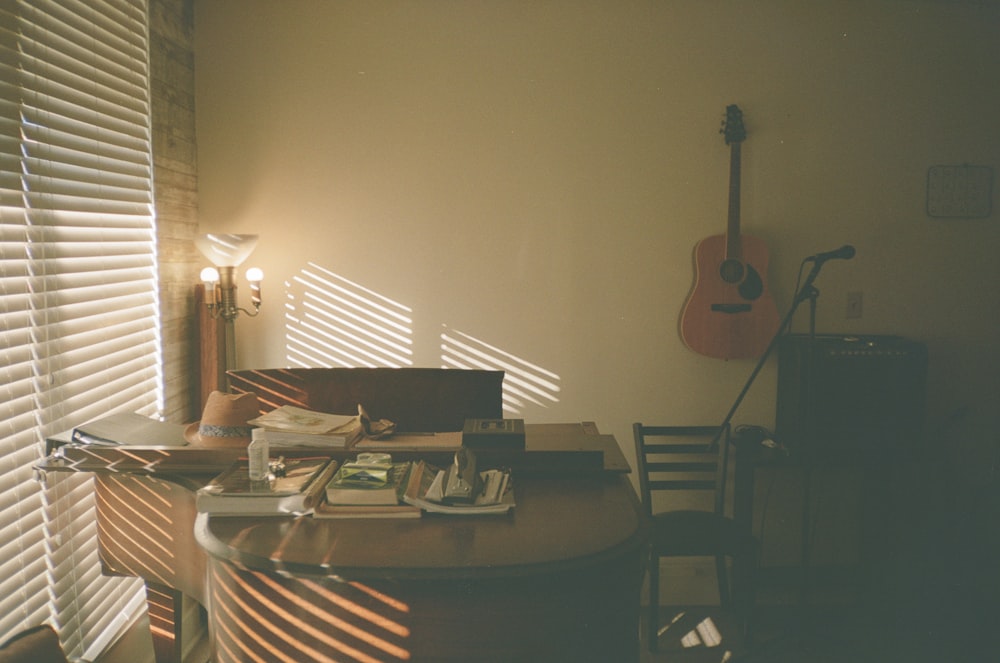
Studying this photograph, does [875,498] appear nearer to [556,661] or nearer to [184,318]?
[556,661]

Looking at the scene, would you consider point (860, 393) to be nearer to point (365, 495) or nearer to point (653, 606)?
point (653, 606)

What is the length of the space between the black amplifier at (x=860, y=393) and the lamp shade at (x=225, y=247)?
2.29 metres

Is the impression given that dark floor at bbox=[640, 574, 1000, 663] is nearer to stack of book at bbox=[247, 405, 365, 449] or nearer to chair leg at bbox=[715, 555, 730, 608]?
chair leg at bbox=[715, 555, 730, 608]

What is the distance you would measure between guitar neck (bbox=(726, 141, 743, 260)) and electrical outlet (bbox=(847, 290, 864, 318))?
621 mm

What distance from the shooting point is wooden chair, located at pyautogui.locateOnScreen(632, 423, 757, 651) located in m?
2.59

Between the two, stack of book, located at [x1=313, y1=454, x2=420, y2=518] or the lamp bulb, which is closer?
stack of book, located at [x1=313, y1=454, x2=420, y2=518]

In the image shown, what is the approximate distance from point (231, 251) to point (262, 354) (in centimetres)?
64

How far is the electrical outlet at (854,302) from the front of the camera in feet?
10.5

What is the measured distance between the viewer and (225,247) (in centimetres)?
269

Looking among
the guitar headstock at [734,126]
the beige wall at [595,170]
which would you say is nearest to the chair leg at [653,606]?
the beige wall at [595,170]

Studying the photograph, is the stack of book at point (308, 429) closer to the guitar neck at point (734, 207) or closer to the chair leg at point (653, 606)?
the chair leg at point (653, 606)

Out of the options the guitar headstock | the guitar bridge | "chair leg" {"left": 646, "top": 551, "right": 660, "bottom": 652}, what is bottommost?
"chair leg" {"left": 646, "top": 551, "right": 660, "bottom": 652}

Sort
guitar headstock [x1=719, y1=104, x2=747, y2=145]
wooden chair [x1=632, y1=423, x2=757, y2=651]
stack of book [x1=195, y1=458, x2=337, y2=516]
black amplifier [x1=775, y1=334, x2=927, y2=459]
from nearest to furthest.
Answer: stack of book [x1=195, y1=458, x2=337, y2=516], wooden chair [x1=632, y1=423, x2=757, y2=651], black amplifier [x1=775, y1=334, x2=927, y2=459], guitar headstock [x1=719, y1=104, x2=747, y2=145]

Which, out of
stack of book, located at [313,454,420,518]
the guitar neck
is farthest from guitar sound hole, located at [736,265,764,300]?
stack of book, located at [313,454,420,518]
